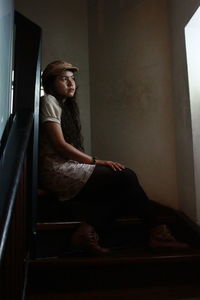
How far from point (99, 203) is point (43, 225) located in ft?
1.11

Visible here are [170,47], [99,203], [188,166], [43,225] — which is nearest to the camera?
[43,225]

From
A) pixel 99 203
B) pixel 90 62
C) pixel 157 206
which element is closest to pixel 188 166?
pixel 157 206

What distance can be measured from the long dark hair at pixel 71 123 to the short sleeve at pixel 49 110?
0.16m

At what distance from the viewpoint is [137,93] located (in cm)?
257

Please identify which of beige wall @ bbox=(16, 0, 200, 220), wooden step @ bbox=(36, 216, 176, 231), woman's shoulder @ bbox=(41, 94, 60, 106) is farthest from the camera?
beige wall @ bbox=(16, 0, 200, 220)

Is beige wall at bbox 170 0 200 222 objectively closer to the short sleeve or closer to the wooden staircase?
the wooden staircase

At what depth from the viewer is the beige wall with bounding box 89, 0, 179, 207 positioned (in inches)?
93.0

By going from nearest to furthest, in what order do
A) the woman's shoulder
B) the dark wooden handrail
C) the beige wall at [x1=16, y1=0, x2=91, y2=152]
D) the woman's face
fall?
the dark wooden handrail < the woman's shoulder < the woman's face < the beige wall at [x1=16, y1=0, x2=91, y2=152]

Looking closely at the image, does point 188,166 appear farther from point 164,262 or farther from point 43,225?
point 43,225

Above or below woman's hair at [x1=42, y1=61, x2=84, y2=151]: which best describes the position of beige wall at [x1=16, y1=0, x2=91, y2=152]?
above

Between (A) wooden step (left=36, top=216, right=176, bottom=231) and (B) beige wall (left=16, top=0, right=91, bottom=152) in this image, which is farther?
(B) beige wall (left=16, top=0, right=91, bottom=152)

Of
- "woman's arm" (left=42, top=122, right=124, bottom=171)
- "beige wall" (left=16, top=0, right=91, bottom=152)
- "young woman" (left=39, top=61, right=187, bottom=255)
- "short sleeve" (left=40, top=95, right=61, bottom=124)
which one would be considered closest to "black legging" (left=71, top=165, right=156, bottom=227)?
"young woman" (left=39, top=61, right=187, bottom=255)

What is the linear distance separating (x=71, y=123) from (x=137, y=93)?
31.4 inches

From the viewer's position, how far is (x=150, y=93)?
2.47m
